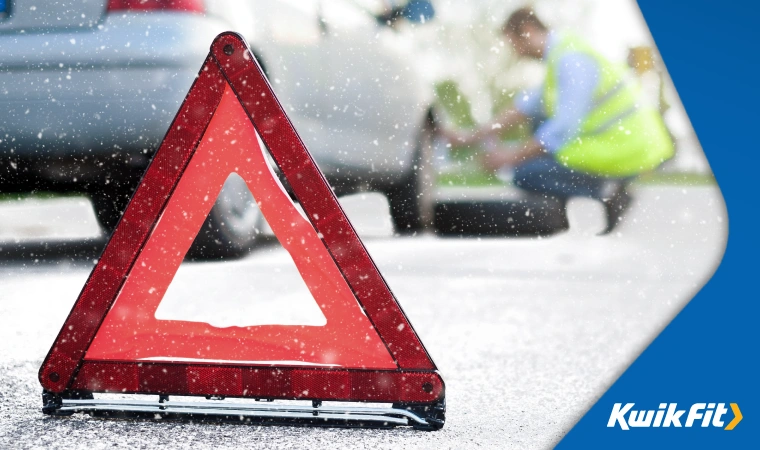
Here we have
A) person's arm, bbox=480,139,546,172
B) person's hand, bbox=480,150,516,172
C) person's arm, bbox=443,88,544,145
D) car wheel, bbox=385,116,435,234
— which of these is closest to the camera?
car wheel, bbox=385,116,435,234

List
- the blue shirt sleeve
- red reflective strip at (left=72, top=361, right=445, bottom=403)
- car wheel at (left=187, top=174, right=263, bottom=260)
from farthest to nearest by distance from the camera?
the blue shirt sleeve → car wheel at (left=187, top=174, right=263, bottom=260) → red reflective strip at (left=72, top=361, right=445, bottom=403)

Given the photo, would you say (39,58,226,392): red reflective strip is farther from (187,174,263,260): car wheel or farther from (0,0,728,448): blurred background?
(187,174,263,260): car wheel

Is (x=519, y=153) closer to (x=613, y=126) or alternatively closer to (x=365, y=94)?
(x=613, y=126)

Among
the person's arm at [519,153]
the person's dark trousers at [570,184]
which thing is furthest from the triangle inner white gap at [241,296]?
the person's dark trousers at [570,184]

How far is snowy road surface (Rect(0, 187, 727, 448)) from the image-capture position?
2457mm

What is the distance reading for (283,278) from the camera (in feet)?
16.7

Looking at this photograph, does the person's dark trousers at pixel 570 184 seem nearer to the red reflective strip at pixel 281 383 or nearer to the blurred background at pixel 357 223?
the blurred background at pixel 357 223

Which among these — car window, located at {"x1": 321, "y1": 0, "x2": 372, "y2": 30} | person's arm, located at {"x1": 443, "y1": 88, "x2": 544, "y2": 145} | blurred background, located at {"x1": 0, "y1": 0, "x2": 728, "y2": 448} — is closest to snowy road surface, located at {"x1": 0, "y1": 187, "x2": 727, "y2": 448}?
blurred background, located at {"x1": 0, "y1": 0, "x2": 728, "y2": 448}

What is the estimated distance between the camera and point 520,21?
6.13 meters

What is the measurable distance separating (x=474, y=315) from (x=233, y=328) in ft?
5.99

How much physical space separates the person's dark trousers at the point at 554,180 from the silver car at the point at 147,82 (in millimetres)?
2095

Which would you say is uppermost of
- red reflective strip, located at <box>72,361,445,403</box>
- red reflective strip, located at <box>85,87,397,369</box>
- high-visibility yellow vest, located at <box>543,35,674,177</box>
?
high-visibility yellow vest, located at <box>543,35,674,177</box>

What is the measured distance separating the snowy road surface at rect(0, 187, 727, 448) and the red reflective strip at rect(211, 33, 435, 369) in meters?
0.30

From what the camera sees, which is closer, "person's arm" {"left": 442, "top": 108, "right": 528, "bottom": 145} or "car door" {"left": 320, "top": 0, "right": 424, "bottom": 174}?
"car door" {"left": 320, "top": 0, "right": 424, "bottom": 174}
